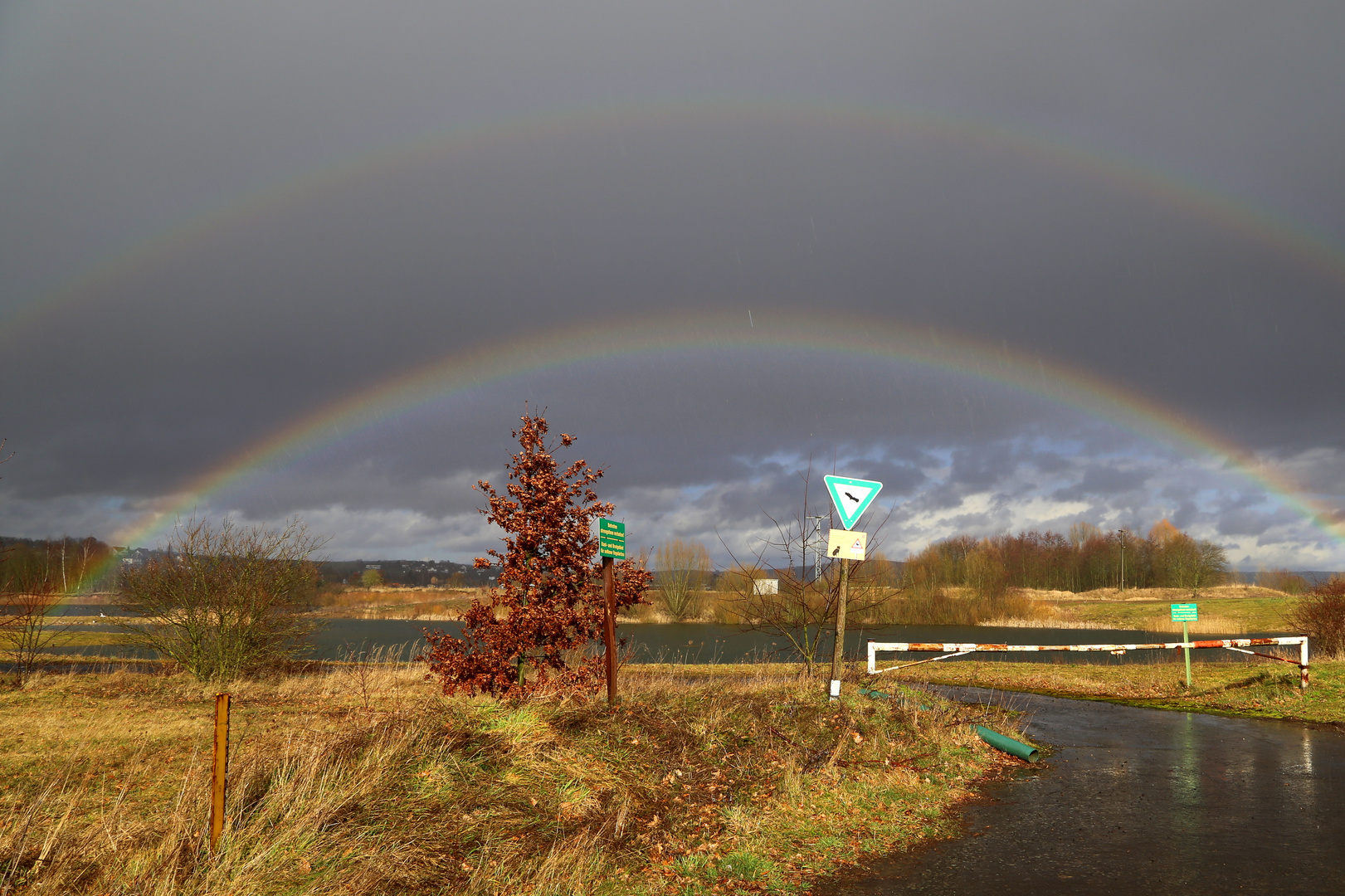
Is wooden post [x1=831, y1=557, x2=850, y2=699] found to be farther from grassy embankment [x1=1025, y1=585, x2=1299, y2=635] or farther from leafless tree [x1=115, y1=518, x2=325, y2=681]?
grassy embankment [x1=1025, y1=585, x2=1299, y2=635]

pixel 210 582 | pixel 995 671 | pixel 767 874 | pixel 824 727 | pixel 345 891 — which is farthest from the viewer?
pixel 995 671

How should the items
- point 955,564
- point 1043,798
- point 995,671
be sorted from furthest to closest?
point 955,564 → point 995,671 → point 1043,798

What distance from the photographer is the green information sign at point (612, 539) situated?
960 cm

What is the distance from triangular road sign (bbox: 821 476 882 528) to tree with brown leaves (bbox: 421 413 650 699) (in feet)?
9.17

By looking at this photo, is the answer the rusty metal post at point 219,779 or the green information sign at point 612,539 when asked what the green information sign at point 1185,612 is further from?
the rusty metal post at point 219,779

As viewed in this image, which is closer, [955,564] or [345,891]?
[345,891]

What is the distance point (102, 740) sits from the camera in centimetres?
1055

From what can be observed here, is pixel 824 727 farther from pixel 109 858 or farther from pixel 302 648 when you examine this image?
pixel 302 648

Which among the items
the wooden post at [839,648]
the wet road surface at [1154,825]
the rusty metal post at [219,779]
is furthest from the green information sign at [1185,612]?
the rusty metal post at [219,779]

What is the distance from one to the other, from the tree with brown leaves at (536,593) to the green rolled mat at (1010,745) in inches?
182

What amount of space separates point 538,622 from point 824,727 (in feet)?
12.2

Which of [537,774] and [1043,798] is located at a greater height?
[537,774]

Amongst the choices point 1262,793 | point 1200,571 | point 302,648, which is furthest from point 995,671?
point 1200,571

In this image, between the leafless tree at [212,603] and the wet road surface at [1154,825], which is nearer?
the wet road surface at [1154,825]
